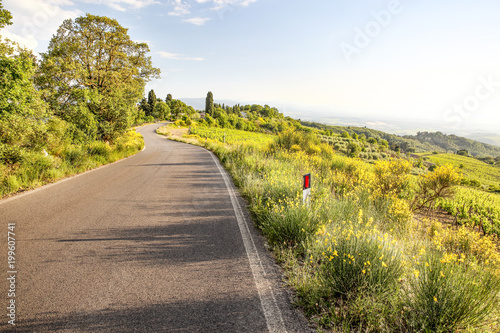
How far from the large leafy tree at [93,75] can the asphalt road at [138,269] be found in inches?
347

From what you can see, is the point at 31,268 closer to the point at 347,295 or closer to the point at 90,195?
the point at 90,195

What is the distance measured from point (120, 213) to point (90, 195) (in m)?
2.03

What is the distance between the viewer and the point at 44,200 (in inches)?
231

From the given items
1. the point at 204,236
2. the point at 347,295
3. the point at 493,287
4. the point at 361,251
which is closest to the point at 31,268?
the point at 204,236

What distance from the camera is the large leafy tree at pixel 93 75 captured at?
484 inches

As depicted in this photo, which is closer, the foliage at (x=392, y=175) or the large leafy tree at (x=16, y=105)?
the large leafy tree at (x=16, y=105)

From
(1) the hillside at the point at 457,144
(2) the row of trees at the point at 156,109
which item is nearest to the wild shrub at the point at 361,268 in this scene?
(2) the row of trees at the point at 156,109

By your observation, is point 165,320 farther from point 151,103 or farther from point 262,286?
point 151,103

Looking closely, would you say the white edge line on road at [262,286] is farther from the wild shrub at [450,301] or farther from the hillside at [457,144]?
the hillside at [457,144]

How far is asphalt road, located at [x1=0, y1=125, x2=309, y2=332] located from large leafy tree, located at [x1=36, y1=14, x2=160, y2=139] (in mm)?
8814

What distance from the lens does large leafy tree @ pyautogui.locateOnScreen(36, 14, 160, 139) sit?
484 inches

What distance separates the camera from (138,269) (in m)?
3.19

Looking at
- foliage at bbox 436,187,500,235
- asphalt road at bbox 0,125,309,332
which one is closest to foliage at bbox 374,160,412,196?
foliage at bbox 436,187,500,235

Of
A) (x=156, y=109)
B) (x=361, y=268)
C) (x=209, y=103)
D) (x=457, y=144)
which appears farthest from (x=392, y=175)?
(x=457, y=144)
